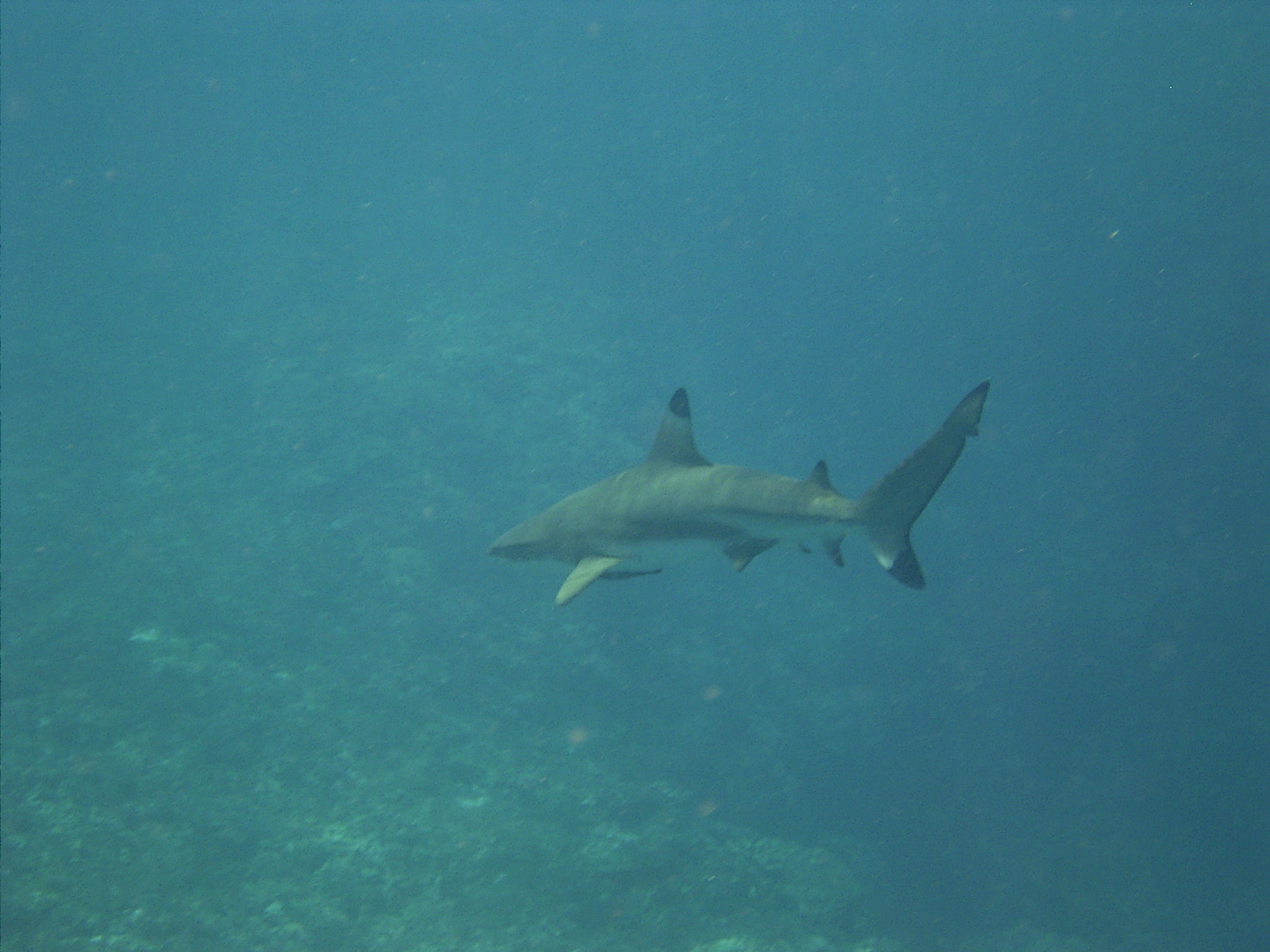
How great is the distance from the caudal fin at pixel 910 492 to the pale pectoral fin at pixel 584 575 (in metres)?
2.91

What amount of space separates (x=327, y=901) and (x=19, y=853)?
4.26m

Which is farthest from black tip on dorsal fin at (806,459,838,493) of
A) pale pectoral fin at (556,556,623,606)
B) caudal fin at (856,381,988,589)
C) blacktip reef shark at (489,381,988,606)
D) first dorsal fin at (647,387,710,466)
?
pale pectoral fin at (556,556,623,606)

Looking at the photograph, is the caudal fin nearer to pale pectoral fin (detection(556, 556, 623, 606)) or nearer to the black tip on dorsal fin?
the black tip on dorsal fin

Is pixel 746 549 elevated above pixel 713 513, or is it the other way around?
pixel 713 513

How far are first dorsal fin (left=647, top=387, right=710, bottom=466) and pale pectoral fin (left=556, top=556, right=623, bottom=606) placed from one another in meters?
1.33

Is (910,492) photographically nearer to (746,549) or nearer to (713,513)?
(746,549)

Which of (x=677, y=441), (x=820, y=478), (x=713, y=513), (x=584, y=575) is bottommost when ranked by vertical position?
(x=584, y=575)

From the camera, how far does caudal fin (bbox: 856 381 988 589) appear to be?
20.2 feet

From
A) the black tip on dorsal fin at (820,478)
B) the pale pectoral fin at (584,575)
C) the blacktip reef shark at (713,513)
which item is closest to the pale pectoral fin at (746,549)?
the blacktip reef shark at (713,513)

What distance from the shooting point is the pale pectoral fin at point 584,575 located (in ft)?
24.4

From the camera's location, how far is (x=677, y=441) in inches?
331

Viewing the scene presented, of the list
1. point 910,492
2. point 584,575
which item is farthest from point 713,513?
point 910,492

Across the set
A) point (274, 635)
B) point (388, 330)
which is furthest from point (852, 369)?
point (274, 635)

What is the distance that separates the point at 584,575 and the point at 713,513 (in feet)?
5.25
